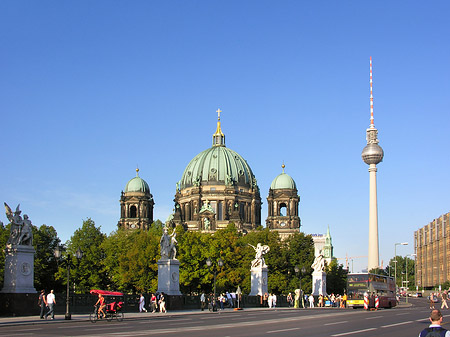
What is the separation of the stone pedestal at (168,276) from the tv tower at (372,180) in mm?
117054

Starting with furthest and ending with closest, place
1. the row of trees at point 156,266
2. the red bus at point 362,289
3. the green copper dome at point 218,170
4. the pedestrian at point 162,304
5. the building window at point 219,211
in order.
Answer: the green copper dome at point 218,170, the building window at point 219,211, the row of trees at point 156,266, the red bus at point 362,289, the pedestrian at point 162,304

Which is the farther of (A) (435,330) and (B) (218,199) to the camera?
(B) (218,199)

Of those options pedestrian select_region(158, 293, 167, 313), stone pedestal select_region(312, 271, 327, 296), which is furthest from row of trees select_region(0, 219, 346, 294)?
pedestrian select_region(158, 293, 167, 313)

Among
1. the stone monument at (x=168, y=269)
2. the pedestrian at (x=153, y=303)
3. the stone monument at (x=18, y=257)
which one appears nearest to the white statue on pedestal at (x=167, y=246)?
the stone monument at (x=168, y=269)

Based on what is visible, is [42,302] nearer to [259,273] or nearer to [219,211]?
[259,273]

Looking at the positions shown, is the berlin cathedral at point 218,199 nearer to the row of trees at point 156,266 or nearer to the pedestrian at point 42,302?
the row of trees at point 156,266

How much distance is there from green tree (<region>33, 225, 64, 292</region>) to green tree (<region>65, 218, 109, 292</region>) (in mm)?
1214

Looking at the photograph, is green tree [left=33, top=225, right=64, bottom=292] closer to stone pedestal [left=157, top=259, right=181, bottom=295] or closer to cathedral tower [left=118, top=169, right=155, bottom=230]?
stone pedestal [left=157, top=259, right=181, bottom=295]

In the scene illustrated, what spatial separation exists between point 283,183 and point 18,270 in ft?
410

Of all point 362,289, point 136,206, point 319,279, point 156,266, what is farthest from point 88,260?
point 136,206

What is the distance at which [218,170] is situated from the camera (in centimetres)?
16012

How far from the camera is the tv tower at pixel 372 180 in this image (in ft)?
526

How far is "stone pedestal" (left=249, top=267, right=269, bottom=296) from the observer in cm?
5753

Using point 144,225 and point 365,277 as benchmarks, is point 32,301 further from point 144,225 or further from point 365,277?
point 144,225
